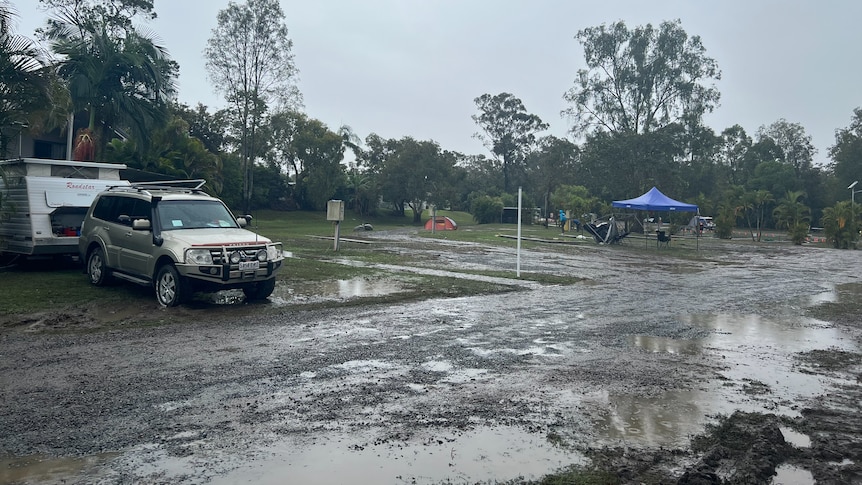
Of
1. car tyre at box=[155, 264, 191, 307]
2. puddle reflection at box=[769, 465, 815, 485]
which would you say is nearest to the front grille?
car tyre at box=[155, 264, 191, 307]

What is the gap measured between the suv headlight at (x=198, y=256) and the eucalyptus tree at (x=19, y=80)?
234 inches

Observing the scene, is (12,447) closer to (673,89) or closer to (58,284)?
(58,284)

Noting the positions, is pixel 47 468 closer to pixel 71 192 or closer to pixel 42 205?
pixel 42 205

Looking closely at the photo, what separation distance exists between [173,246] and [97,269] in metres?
2.86

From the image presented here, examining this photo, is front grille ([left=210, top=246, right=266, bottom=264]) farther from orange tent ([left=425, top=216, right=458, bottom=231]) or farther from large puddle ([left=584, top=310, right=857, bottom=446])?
orange tent ([left=425, top=216, right=458, bottom=231])

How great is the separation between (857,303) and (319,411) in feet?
40.4

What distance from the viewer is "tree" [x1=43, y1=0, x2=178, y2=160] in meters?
24.9

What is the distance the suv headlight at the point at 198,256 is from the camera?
10.4 meters

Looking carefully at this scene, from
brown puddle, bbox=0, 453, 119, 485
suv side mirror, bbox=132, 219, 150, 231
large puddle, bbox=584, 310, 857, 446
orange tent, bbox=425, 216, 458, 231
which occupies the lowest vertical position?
brown puddle, bbox=0, 453, 119, 485

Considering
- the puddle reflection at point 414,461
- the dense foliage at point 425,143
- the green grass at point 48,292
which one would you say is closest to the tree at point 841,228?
the dense foliage at point 425,143

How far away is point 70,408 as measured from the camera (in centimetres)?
549

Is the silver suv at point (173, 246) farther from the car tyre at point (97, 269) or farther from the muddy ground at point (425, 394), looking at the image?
the muddy ground at point (425, 394)

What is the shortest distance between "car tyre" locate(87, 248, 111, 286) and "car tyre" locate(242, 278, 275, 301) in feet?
8.94

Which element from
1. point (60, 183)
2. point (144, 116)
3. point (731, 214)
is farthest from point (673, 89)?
point (60, 183)
